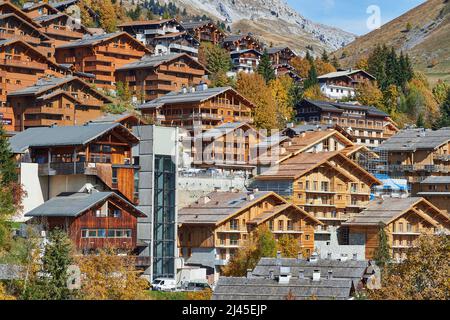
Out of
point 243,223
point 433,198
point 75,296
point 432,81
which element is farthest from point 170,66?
point 432,81

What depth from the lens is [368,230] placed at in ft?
279

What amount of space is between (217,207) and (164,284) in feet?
44.3

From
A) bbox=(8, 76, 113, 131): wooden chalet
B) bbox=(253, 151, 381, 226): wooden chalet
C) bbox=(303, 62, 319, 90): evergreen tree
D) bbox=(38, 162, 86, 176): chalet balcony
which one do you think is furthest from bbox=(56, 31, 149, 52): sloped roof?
bbox=(38, 162, 86, 176): chalet balcony

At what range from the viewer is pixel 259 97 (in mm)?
113812

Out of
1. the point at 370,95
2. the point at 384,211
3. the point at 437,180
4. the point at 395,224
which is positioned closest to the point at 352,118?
the point at 370,95

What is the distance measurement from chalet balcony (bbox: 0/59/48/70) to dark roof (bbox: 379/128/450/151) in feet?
108

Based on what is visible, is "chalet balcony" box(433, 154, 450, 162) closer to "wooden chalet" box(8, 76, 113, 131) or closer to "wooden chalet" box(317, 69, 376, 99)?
"wooden chalet" box(8, 76, 113, 131)

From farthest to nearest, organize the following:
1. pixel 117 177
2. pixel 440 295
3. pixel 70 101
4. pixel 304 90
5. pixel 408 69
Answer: pixel 408 69
pixel 304 90
pixel 70 101
pixel 117 177
pixel 440 295

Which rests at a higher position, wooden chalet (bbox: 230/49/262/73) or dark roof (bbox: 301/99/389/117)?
wooden chalet (bbox: 230/49/262/73)

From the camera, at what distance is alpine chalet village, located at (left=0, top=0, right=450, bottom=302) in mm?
53562

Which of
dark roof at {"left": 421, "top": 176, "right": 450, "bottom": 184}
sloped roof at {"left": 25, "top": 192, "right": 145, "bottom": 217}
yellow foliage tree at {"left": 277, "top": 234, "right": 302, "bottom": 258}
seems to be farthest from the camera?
dark roof at {"left": 421, "top": 176, "right": 450, "bottom": 184}

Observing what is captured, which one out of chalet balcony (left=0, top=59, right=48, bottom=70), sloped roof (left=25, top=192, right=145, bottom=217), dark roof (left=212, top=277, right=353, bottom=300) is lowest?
dark roof (left=212, top=277, right=353, bottom=300)

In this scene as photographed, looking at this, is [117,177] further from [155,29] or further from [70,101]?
[155,29]

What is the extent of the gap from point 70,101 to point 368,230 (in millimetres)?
27754
